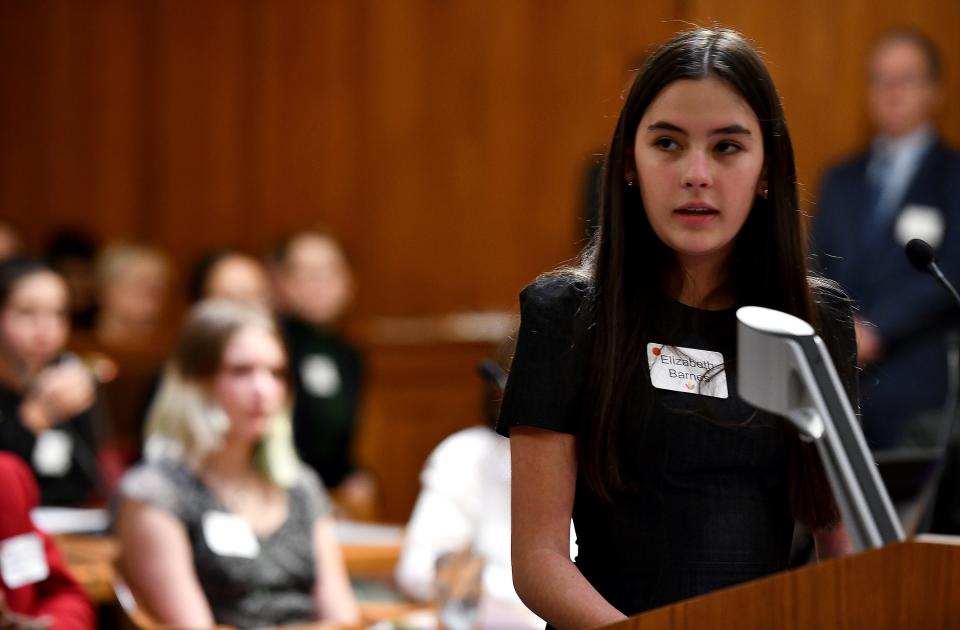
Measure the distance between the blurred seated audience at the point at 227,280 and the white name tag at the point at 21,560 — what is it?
2.64 meters

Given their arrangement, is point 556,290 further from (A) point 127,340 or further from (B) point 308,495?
(A) point 127,340

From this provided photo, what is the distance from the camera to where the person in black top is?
1578 millimetres

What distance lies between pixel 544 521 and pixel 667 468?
0.15 metres

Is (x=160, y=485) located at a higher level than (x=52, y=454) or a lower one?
higher

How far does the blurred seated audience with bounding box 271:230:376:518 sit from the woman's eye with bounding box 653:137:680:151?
12.9 ft

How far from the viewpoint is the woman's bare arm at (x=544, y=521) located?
4.99 ft

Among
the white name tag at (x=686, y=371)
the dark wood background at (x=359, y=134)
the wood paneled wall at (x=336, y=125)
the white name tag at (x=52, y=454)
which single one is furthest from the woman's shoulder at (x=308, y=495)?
the wood paneled wall at (x=336, y=125)

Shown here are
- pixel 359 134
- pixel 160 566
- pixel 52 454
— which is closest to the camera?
pixel 160 566

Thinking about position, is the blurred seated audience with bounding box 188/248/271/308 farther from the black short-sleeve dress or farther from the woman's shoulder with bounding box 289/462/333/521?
the black short-sleeve dress

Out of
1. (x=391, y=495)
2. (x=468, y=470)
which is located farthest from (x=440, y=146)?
(x=468, y=470)

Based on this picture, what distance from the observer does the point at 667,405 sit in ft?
5.20

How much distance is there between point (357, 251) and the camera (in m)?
6.87

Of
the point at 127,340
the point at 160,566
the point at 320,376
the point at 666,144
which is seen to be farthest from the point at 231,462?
the point at 127,340

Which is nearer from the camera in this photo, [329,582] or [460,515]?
[329,582]
